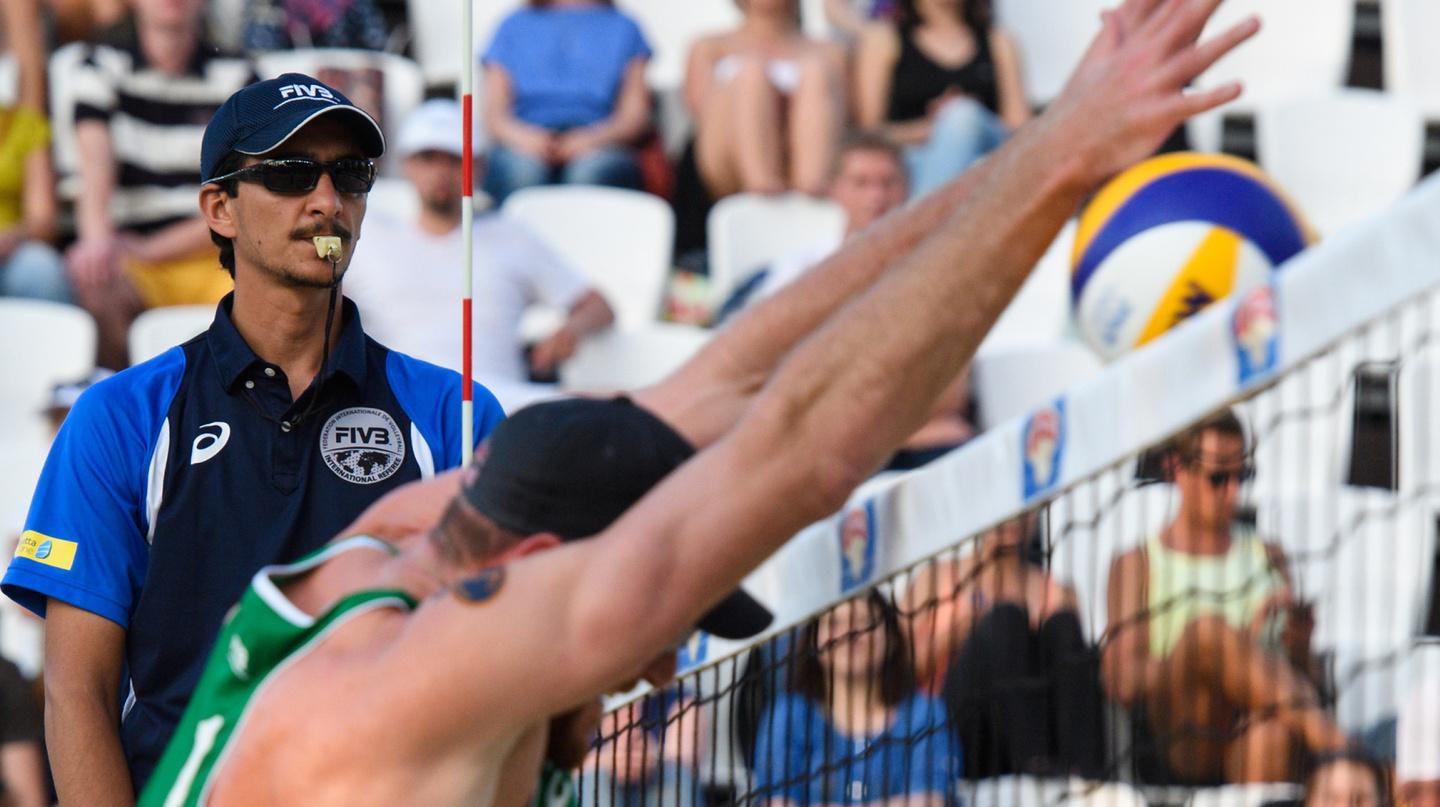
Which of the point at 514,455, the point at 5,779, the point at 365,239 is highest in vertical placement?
the point at 365,239

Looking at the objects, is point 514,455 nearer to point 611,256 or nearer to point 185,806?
point 185,806

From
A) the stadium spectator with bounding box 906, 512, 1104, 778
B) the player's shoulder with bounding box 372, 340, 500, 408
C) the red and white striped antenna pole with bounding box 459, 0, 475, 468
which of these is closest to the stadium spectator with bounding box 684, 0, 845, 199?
the stadium spectator with bounding box 906, 512, 1104, 778

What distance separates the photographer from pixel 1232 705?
3.77 metres

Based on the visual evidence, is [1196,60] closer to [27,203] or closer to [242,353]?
[242,353]

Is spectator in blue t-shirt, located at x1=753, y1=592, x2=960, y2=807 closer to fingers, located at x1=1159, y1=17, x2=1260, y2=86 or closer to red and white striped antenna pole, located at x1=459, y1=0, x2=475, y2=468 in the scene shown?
red and white striped antenna pole, located at x1=459, y1=0, x2=475, y2=468

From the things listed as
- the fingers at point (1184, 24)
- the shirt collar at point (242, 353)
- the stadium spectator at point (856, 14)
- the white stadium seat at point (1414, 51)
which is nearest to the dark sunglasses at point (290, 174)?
the shirt collar at point (242, 353)

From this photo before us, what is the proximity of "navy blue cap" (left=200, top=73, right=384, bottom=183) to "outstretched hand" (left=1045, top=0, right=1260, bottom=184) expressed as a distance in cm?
133

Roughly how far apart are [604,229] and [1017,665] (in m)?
3.89

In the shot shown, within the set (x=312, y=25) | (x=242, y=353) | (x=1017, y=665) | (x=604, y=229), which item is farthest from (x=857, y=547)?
(x=312, y=25)

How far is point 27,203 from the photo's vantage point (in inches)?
274

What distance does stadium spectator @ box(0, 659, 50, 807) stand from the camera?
5.14 meters

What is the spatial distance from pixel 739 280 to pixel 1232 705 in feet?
11.8

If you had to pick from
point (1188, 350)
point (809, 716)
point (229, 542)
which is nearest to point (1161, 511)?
point (809, 716)

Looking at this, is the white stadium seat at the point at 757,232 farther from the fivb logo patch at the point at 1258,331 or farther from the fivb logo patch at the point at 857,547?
the fivb logo patch at the point at 1258,331
